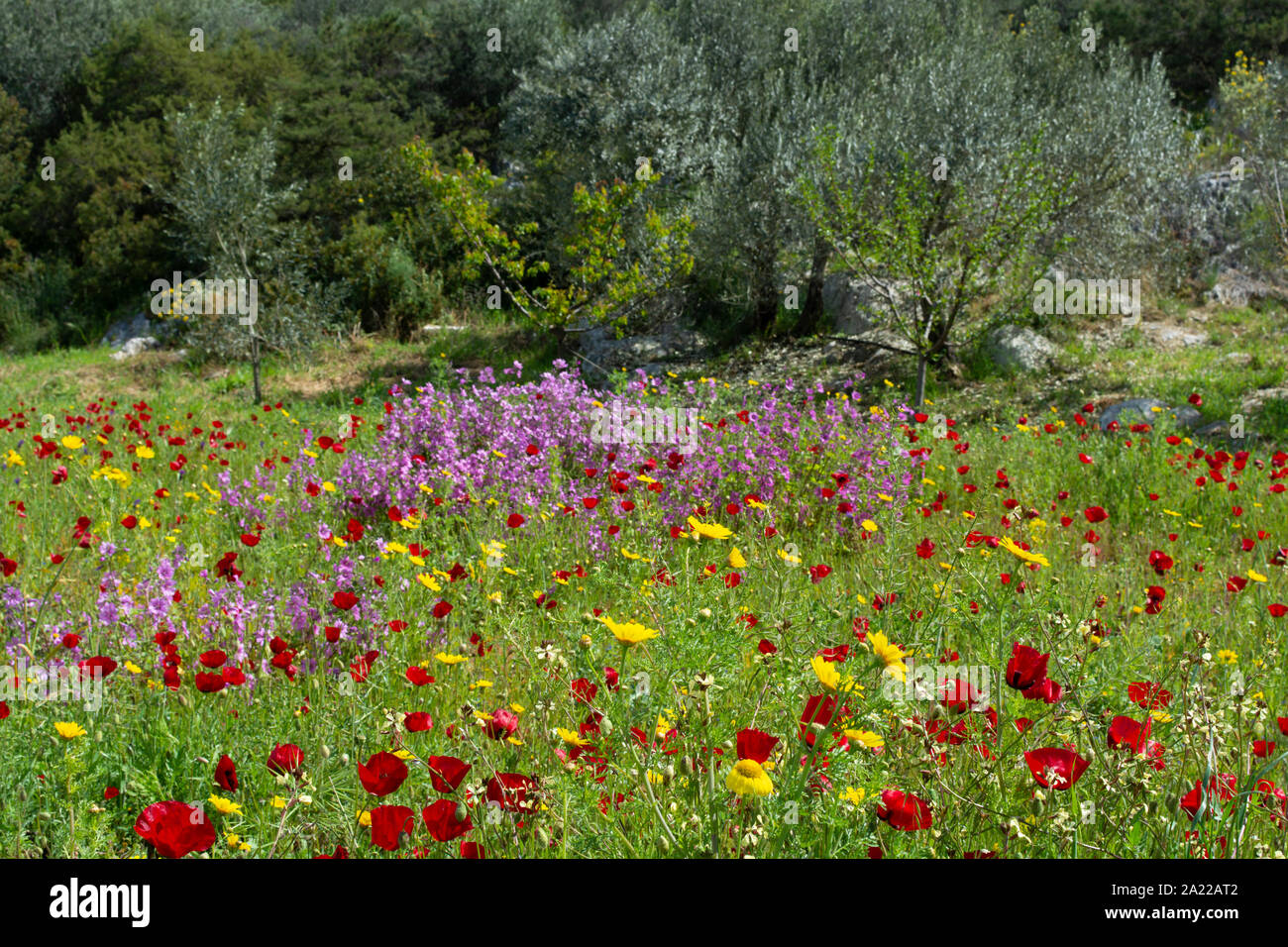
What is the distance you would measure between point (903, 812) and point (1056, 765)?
0.31 metres

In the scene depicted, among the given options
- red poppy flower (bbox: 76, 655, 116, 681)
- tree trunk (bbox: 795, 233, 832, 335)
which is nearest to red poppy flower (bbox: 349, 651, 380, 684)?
red poppy flower (bbox: 76, 655, 116, 681)

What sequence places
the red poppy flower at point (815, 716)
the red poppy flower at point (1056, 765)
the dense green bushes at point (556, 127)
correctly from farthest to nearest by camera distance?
the dense green bushes at point (556, 127)
the red poppy flower at point (1056, 765)
the red poppy flower at point (815, 716)

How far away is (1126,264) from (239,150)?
626 inches

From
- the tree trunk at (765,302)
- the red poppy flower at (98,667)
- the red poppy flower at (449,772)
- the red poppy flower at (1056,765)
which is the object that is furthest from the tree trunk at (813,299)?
the red poppy flower at (449,772)

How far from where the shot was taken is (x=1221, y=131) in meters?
17.0

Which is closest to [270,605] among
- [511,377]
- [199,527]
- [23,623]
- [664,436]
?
[23,623]

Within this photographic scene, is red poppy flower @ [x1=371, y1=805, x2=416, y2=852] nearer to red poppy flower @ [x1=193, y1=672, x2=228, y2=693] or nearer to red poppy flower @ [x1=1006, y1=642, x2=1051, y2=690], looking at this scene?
red poppy flower @ [x1=193, y1=672, x2=228, y2=693]

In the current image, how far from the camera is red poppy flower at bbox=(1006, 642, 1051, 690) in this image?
4.84 ft

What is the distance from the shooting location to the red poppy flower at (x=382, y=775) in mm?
1260

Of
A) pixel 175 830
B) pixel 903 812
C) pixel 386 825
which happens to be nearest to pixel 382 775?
pixel 386 825

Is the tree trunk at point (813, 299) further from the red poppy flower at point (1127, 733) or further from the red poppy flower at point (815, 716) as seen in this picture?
the red poppy flower at point (815, 716)

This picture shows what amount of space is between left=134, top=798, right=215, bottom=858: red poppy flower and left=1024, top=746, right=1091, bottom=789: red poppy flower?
1.25 m

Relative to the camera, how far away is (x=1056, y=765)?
1405 mm

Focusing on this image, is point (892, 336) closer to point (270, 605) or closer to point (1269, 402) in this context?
point (1269, 402)
